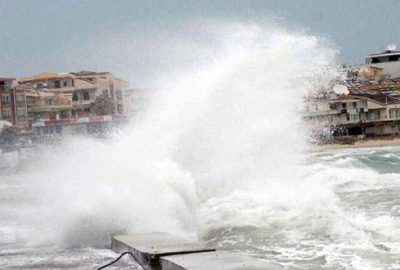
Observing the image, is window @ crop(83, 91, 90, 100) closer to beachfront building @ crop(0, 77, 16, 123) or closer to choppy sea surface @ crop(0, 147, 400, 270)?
beachfront building @ crop(0, 77, 16, 123)

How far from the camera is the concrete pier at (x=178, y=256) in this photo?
6750mm

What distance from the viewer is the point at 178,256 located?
7.42m

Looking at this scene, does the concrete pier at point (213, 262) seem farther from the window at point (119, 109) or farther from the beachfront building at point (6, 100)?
the window at point (119, 109)

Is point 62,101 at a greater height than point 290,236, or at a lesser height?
greater

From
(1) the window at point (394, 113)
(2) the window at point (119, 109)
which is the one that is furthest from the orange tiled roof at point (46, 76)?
(1) the window at point (394, 113)

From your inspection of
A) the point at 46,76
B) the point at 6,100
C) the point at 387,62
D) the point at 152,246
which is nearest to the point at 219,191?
the point at 152,246

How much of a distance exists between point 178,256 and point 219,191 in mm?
7749

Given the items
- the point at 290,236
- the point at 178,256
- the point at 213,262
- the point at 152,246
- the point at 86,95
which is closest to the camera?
the point at 213,262

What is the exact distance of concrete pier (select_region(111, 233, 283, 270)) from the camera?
6750 mm

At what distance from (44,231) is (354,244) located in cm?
426

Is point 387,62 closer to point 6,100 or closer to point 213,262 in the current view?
point 6,100

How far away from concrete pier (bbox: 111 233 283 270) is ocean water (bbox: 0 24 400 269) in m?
0.30

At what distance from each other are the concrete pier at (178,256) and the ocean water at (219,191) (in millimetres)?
299

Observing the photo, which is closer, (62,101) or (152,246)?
(152,246)
